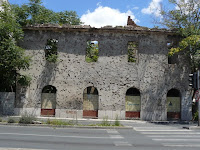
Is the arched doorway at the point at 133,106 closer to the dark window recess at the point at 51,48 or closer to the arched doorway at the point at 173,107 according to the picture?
the arched doorway at the point at 173,107

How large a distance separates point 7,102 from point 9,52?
14.7 feet

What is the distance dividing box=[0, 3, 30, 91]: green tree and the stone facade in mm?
1526

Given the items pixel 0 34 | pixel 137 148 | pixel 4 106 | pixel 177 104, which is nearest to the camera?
pixel 137 148

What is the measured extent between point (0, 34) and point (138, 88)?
11.9m

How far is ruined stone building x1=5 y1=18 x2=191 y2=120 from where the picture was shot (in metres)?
18.9

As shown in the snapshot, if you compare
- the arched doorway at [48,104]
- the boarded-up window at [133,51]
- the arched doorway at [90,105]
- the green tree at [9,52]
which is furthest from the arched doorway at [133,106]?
the green tree at [9,52]

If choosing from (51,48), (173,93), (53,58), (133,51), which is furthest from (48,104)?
(173,93)

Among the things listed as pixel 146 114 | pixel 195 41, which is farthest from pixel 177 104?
pixel 195 41

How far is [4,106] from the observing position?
18.5 m

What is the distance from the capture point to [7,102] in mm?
18500

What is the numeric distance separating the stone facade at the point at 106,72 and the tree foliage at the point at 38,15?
2.64 meters

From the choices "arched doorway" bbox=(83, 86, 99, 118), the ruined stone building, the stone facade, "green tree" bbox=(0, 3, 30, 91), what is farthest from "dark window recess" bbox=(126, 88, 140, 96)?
"green tree" bbox=(0, 3, 30, 91)

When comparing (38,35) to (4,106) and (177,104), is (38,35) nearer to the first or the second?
(4,106)

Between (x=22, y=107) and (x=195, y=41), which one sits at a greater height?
(x=195, y=41)
